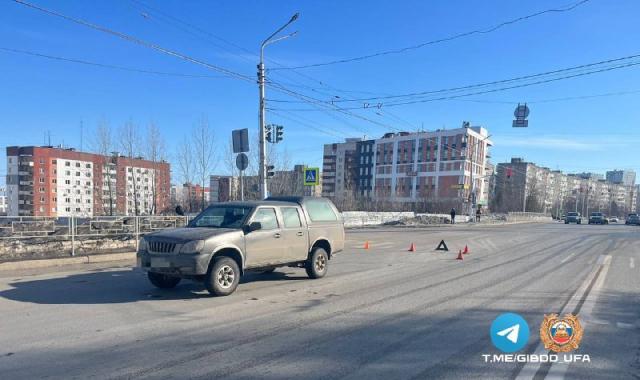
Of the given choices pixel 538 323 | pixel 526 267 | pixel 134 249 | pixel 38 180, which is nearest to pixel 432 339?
pixel 538 323

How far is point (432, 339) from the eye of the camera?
5609 millimetres

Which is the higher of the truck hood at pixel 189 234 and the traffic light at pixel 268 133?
the traffic light at pixel 268 133

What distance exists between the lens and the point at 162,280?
344 inches

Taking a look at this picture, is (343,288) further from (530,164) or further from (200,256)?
(530,164)

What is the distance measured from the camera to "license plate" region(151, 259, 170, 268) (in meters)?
7.75

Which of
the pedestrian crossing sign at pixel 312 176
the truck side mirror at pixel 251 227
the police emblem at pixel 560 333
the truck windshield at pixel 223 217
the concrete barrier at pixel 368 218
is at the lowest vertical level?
the concrete barrier at pixel 368 218

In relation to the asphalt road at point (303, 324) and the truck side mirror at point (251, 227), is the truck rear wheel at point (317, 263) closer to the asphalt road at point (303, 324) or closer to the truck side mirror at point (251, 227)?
the asphalt road at point (303, 324)

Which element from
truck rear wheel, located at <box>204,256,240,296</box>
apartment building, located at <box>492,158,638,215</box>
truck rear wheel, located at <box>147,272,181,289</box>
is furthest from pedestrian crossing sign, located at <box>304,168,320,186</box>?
apartment building, located at <box>492,158,638,215</box>

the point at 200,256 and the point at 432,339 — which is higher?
the point at 200,256

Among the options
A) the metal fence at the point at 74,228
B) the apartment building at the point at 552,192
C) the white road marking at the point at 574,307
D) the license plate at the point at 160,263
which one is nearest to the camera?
the white road marking at the point at 574,307

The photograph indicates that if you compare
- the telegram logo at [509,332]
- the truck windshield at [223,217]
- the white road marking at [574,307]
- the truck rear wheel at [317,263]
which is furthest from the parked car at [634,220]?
the truck windshield at [223,217]

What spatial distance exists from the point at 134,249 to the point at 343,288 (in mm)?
8474

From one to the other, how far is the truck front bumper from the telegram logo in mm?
4738

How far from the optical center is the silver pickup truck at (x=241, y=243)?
7785 millimetres
